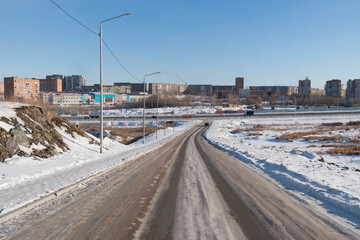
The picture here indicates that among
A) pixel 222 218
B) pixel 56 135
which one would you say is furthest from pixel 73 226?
pixel 56 135

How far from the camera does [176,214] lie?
21.0ft

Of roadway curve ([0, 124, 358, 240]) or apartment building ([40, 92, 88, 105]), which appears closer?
roadway curve ([0, 124, 358, 240])

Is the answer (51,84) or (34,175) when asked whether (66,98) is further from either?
(34,175)

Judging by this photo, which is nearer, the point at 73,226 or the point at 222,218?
the point at 73,226

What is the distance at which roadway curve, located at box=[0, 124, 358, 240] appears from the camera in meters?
5.25

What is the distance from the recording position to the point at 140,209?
6.75 meters

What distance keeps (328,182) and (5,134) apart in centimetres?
1436

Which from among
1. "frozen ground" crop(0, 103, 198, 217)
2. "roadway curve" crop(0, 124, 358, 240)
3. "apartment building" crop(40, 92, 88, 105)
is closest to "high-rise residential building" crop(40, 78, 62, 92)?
"apartment building" crop(40, 92, 88, 105)

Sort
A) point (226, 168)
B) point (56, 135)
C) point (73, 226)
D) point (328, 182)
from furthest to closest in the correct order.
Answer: point (56, 135) → point (226, 168) → point (328, 182) → point (73, 226)

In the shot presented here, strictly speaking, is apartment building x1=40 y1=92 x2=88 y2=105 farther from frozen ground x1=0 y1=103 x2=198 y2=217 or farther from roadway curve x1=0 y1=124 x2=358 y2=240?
roadway curve x1=0 y1=124 x2=358 y2=240

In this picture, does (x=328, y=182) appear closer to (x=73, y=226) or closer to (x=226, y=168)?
(x=226, y=168)

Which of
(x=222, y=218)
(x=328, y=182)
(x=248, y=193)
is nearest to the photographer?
(x=222, y=218)

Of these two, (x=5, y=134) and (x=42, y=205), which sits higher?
(x=5, y=134)

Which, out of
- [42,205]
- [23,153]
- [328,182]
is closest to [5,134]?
[23,153]
